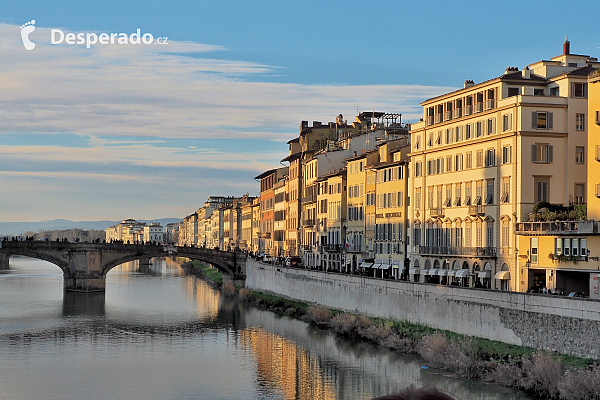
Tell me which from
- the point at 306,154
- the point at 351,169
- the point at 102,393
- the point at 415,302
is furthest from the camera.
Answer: the point at 306,154

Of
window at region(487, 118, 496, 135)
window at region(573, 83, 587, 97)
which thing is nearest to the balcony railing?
window at region(487, 118, 496, 135)

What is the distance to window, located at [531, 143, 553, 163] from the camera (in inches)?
1625

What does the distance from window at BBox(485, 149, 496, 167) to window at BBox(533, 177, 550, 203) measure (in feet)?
9.40

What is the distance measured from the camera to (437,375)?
29500 mm

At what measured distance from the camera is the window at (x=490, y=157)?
43.5 metres

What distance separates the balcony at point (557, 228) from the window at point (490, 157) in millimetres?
4171

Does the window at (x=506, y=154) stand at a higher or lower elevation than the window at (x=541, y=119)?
lower

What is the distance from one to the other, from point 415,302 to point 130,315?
23.5m

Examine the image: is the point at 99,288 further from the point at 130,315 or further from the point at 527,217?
the point at 527,217

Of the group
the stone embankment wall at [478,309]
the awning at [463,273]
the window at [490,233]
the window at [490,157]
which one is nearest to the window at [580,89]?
the window at [490,157]

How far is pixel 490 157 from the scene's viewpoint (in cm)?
4378

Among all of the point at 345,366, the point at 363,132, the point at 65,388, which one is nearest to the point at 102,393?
the point at 65,388

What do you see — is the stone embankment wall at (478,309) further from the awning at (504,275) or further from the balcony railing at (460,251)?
the balcony railing at (460,251)

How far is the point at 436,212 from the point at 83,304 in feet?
92.7
